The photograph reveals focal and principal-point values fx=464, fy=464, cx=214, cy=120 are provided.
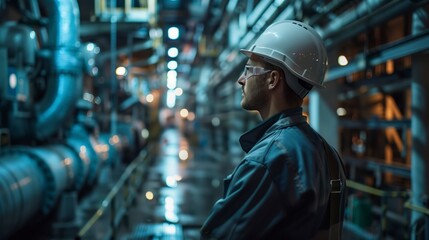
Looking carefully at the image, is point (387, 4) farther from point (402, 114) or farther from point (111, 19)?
point (111, 19)

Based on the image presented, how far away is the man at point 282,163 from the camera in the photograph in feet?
5.62

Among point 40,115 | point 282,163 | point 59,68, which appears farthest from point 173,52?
point 282,163

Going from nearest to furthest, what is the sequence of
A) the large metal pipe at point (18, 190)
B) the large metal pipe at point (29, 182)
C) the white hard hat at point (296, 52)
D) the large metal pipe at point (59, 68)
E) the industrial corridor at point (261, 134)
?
the industrial corridor at point (261, 134)
the white hard hat at point (296, 52)
the large metal pipe at point (18, 190)
the large metal pipe at point (29, 182)
the large metal pipe at point (59, 68)

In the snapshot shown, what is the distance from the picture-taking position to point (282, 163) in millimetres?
1740

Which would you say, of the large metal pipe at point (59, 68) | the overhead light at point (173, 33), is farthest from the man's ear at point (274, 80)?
the overhead light at point (173, 33)

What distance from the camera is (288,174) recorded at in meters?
1.72

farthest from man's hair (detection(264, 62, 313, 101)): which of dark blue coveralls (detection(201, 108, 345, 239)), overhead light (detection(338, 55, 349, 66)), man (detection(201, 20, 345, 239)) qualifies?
overhead light (detection(338, 55, 349, 66))

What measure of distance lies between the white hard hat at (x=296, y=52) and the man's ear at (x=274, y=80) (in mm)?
38

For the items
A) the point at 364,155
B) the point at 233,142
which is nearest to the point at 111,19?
the point at 233,142

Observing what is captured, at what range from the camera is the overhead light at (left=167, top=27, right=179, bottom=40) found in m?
24.0

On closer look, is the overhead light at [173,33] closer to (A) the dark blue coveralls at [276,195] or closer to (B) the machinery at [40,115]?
(B) the machinery at [40,115]

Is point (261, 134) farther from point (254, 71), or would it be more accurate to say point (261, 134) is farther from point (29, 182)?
point (29, 182)

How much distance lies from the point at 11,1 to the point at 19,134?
2.57 metres

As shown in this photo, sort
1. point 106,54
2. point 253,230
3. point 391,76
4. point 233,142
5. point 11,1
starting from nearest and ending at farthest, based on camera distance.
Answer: point 253,230 → point 391,76 → point 11,1 → point 106,54 → point 233,142
